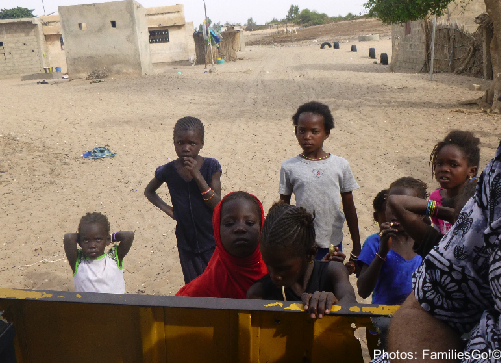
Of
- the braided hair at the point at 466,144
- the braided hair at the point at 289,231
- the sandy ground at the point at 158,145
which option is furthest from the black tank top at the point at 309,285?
the sandy ground at the point at 158,145

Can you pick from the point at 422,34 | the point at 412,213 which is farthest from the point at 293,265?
the point at 422,34

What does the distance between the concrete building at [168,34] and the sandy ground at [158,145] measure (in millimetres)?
12645

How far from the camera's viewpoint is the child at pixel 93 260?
272 cm

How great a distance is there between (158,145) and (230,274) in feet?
20.1

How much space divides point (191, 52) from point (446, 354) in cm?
2846

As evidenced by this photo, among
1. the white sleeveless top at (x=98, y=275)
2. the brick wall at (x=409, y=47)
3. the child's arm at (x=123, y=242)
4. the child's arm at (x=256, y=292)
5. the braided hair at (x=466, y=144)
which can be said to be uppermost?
the brick wall at (x=409, y=47)

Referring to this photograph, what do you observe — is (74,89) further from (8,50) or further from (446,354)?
(446,354)

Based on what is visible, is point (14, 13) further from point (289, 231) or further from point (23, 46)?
point (289, 231)

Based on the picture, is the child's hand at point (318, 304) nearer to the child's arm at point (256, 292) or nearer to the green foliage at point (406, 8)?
Answer: the child's arm at point (256, 292)

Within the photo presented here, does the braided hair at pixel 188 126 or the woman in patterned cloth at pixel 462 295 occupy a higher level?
the braided hair at pixel 188 126

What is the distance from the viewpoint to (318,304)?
1.51m

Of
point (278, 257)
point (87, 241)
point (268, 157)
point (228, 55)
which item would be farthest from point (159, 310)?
point (228, 55)

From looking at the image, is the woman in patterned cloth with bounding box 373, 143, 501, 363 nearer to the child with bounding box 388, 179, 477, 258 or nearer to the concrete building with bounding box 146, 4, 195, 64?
the child with bounding box 388, 179, 477, 258

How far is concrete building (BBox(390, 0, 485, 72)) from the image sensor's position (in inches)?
652
